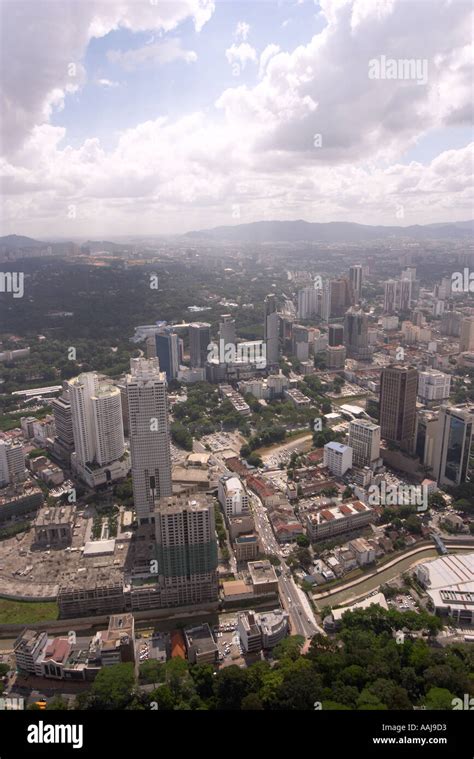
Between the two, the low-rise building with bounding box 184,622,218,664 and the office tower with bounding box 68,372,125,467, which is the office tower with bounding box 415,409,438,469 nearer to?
the low-rise building with bounding box 184,622,218,664

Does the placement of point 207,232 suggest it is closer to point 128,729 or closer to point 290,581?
point 290,581

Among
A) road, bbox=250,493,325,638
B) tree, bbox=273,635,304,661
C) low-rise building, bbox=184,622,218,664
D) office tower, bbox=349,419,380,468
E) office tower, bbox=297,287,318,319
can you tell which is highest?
office tower, bbox=297,287,318,319

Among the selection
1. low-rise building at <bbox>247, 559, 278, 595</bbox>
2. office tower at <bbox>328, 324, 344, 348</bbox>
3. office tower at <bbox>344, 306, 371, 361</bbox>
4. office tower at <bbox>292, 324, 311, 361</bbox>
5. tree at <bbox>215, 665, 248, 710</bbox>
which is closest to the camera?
tree at <bbox>215, 665, 248, 710</bbox>

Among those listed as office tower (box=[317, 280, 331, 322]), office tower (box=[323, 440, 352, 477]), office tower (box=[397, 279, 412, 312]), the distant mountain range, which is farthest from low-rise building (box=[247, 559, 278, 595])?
the distant mountain range

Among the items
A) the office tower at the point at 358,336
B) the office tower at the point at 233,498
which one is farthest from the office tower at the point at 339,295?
the office tower at the point at 233,498

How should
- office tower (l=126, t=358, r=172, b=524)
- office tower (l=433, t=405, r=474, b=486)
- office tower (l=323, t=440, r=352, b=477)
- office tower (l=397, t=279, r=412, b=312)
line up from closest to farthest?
office tower (l=126, t=358, r=172, b=524), office tower (l=433, t=405, r=474, b=486), office tower (l=323, t=440, r=352, b=477), office tower (l=397, t=279, r=412, b=312)

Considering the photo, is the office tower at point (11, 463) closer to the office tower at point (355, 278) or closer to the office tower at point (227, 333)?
the office tower at point (227, 333)
